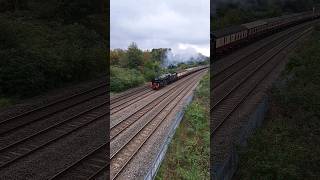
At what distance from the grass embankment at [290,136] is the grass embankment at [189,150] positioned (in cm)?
184

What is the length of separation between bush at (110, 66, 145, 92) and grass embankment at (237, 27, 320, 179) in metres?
12.7

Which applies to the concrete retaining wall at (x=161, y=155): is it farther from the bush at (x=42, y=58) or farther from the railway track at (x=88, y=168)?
the bush at (x=42, y=58)

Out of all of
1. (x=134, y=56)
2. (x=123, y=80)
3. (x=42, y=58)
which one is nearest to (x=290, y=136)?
(x=42, y=58)

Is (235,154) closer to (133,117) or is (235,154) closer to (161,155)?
(161,155)

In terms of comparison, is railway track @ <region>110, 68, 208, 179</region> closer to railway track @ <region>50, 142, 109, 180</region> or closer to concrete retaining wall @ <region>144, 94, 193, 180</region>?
railway track @ <region>50, 142, 109, 180</region>

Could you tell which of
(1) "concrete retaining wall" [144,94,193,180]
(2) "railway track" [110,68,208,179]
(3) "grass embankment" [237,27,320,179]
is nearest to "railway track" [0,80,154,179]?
(2) "railway track" [110,68,208,179]

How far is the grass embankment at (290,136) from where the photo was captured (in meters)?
14.3

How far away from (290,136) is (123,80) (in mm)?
18506

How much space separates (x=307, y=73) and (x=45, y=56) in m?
17.5

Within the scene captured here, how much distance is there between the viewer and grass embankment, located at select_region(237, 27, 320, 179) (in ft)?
46.8

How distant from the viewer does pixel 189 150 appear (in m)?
17.6

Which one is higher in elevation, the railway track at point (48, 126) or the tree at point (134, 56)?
the tree at point (134, 56)

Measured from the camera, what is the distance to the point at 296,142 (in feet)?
57.1

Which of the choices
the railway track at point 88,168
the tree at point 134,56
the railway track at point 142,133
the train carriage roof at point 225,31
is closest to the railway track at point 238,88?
the railway track at point 142,133
